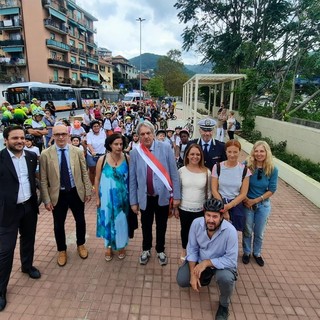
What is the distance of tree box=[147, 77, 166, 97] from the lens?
48.7m

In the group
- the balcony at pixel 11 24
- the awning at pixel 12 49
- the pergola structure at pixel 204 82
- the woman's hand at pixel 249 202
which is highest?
the balcony at pixel 11 24

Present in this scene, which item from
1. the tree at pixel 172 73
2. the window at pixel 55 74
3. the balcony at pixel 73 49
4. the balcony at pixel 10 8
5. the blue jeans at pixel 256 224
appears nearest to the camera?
the blue jeans at pixel 256 224

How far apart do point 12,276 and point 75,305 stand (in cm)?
102

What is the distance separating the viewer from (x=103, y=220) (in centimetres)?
317

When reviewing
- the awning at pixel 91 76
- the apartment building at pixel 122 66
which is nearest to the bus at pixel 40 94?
the awning at pixel 91 76

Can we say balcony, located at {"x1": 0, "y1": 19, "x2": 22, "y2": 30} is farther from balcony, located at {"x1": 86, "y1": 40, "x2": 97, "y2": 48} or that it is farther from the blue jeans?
the blue jeans

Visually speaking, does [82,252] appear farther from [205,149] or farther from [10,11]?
[10,11]

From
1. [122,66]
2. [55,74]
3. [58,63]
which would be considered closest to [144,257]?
[58,63]

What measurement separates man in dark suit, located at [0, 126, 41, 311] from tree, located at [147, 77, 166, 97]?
158 feet

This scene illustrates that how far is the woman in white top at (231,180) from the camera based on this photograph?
9.62 feet

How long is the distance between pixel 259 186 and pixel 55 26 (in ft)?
136

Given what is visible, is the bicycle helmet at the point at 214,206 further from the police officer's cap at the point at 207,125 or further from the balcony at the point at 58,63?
the balcony at the point at 58,63

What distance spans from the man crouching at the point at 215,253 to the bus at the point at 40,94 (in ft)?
62.0

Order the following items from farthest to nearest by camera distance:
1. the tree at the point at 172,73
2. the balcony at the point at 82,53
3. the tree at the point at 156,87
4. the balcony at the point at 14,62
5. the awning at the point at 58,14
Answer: the tree at the point at 156,87, the tree at the point at 172,73, the balcony at the point at 82,53, the awning at the point at 58,14, the balcony at the point at 14,62
